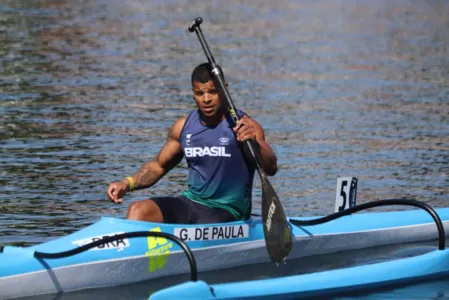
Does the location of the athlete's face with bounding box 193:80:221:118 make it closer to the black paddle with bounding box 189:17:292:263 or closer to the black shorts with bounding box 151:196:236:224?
the black paddle with bounding box 189:17:292:263

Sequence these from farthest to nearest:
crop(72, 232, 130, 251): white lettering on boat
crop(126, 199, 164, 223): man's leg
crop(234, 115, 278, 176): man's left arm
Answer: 1. crop(126, 199, 164, 223): man's leg
2. crop(234, 115, 278, 176): man's left arm
3. crop(72, 232, 130, 251): white lettering on boat

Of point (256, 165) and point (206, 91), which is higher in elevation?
point (206, 91)

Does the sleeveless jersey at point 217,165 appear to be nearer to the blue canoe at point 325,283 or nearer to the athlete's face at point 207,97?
the athlete's face at point 207,97

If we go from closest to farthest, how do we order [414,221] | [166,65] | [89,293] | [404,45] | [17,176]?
[89,293] → [414,221] → [17,176] → [166,65] → [404,45]

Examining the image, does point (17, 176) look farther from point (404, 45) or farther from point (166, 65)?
point (404, 45)

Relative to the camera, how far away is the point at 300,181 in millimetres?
17328

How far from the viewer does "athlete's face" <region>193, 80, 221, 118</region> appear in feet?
38.6

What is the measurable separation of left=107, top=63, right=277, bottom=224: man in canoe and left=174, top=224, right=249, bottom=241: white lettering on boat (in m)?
0.10

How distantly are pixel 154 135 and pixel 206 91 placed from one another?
8948 millimetres

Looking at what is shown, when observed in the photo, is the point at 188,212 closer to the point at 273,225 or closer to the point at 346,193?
the point at 273,225

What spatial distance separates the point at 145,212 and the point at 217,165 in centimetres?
89

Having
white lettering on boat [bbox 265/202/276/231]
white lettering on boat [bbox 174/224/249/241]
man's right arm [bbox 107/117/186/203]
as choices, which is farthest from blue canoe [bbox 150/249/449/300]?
man's right arm [bbox 107/117/186/203]

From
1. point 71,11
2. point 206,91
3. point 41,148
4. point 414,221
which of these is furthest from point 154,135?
point 71,11

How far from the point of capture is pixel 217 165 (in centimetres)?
1194
